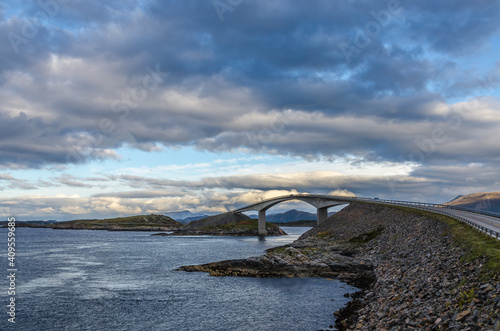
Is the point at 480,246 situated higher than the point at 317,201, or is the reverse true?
the point at 317,201

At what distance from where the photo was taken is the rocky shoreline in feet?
68.9

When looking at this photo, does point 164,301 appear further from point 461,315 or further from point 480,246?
point 480,246

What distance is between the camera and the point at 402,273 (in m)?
38.6

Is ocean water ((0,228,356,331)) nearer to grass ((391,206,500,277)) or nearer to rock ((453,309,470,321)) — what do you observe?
rock ((453,309,470,321))

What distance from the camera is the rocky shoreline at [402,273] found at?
20998 millimetres

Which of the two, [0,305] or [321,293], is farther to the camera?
[321,293]

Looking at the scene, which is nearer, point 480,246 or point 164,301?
point 480,246

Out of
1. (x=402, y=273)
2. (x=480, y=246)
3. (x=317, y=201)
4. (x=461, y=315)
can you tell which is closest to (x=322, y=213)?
(x=317, y=201)

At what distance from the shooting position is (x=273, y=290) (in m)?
43.5

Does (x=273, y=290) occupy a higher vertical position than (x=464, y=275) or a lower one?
lower

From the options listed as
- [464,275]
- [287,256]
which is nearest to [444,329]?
[464,275]

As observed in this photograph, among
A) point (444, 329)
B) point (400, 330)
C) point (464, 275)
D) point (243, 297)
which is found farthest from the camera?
point (243, 297)

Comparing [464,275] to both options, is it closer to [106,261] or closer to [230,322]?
[230,322]

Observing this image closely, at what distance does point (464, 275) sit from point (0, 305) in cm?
4182
